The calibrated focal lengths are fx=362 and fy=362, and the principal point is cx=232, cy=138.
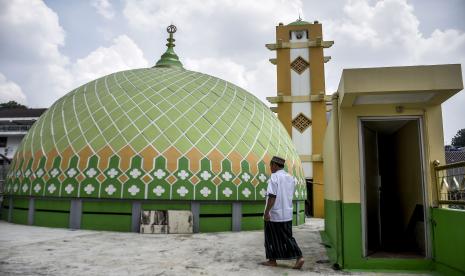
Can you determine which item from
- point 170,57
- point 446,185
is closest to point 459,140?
point 170,57

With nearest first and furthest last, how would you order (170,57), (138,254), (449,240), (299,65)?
(449,240)
(138,254)
(170,57)
(299,65)

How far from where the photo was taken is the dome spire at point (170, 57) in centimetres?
1162

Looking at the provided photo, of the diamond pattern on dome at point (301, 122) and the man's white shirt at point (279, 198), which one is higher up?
the diamond pattern on dome at point (301, 122)

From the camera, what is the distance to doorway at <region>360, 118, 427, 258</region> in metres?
4.45

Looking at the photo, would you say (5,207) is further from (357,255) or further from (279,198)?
(357,255)

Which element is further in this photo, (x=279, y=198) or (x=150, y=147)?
(x=150, y=147)

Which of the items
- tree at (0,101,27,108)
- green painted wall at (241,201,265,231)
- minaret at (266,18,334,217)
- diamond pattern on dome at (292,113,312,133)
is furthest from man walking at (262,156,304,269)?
tree at (0,101,27,108)

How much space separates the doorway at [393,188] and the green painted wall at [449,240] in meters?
0.44

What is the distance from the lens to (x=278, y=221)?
13.2 ft

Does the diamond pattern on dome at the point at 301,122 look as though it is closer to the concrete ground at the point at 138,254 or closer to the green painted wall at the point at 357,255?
the concrete ground at the point at 138,254

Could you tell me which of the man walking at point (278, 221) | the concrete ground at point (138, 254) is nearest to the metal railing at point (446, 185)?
the concrete ground at point (138, 254)

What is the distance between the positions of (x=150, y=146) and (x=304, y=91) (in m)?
9.81

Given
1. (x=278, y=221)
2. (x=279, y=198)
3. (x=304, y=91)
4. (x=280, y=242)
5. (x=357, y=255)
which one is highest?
(x=304, y=91)

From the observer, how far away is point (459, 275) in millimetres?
3258
